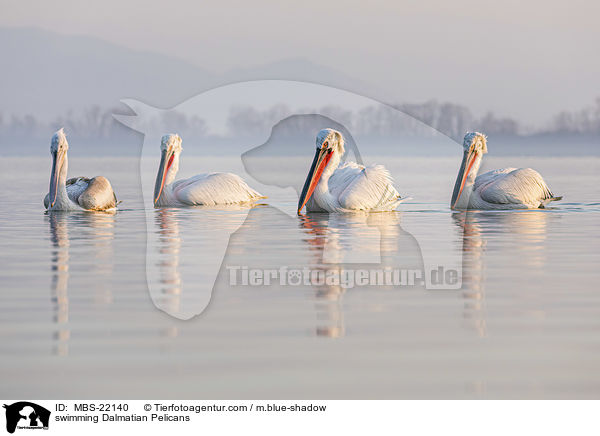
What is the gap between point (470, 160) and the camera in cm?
1359

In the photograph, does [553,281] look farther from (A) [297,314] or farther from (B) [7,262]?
(B) [7,262]

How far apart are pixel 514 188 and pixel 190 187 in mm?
4216

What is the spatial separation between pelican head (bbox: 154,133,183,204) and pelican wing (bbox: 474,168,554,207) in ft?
13.4

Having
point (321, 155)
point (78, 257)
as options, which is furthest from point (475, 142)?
Result: point (78, 257)

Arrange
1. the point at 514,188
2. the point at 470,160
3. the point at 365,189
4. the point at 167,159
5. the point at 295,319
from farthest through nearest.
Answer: the point at 167,159, the point at 470,160, the point at 514,188, the point at 365,189, the point at 295,319

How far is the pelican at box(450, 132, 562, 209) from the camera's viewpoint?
522 inches

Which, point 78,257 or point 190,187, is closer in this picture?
point 78,257

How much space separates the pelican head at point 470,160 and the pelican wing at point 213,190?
294cm

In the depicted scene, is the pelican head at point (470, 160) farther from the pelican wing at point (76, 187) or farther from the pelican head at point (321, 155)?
the pelican wing at point (76, 187)

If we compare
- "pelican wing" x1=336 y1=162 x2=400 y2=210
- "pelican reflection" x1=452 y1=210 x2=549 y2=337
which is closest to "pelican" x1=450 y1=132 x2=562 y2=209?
"pelican reflection" x1=452 y1=210 x2=549 y2=337

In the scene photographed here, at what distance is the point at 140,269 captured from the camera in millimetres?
7594

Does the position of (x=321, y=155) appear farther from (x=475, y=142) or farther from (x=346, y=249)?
(x=346, y=249)
